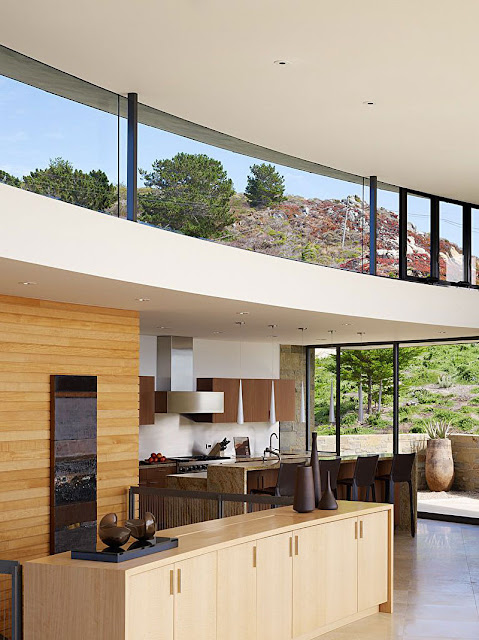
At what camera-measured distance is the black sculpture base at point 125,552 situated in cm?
482

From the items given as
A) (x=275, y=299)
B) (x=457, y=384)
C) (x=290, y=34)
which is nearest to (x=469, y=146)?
(x=275, y=299)

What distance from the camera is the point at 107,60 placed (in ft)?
21.4

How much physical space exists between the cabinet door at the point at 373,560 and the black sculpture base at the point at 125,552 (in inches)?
86.0

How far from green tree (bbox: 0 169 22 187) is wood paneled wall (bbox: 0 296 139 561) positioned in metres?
1.62

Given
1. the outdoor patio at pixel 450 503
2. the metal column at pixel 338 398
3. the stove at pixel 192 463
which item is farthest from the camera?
the metal column at pixel 338 398

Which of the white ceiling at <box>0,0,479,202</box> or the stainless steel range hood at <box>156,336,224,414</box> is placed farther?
the stainless steel range hood at <box>156,336,224,414</box>

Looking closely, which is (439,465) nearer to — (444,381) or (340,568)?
(444,381)

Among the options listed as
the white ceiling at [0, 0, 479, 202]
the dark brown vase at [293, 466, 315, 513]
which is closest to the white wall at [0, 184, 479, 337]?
the white ceiling at [0, 0, 479, 202]

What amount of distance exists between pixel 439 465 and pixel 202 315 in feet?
21.2

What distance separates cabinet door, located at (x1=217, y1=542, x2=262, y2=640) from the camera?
543 centimetres

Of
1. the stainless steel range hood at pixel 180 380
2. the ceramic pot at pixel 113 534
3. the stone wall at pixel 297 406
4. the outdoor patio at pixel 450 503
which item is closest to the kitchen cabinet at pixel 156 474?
the stainless steel range hood at pixel 180 380

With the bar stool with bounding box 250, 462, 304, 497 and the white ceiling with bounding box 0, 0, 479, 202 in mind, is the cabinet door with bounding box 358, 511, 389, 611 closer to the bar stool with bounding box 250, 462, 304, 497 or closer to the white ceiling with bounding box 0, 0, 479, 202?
the bar stool with bounding box 250, 462, 304, 497

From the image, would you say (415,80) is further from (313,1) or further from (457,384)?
(457,384)

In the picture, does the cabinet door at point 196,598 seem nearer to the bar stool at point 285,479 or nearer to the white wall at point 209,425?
the bar stool at point 285,479
